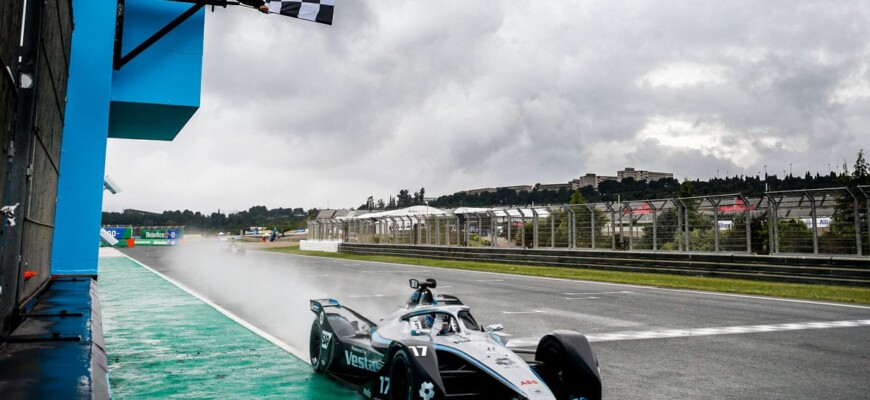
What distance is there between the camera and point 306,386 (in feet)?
19.4


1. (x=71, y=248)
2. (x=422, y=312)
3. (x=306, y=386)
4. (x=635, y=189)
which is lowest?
(x=306, y=386)

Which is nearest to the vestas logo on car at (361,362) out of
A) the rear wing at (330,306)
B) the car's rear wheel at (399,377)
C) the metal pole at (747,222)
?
the car's rear wheel at (399,377)

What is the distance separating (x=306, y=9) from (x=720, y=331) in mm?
7913

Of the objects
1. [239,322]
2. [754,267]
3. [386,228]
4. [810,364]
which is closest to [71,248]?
[239,322]

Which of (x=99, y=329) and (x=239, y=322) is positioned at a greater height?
(x=99, y=329)

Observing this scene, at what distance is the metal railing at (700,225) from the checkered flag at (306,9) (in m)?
14.5

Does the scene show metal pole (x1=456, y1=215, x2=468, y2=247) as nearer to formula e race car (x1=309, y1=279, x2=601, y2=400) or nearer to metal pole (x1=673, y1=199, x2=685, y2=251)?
metal pole (x1=673, y1=199, x2=685, y2=251)

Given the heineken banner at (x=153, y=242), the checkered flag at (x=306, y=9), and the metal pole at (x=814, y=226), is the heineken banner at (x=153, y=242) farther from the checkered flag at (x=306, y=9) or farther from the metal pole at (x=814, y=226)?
the checkered flag at (x=306, y=9)

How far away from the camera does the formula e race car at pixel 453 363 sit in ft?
15.0

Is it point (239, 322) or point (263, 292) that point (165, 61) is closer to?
point (239, 322)

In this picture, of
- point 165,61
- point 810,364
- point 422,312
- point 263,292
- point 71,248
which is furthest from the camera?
point 263,292

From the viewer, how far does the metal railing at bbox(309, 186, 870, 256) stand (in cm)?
1681

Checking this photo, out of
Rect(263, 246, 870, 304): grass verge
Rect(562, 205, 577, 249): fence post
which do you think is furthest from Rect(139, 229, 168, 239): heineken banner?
Rect(562, 205, 577, 249): fence post

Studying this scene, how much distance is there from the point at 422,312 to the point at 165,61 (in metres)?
5.84
